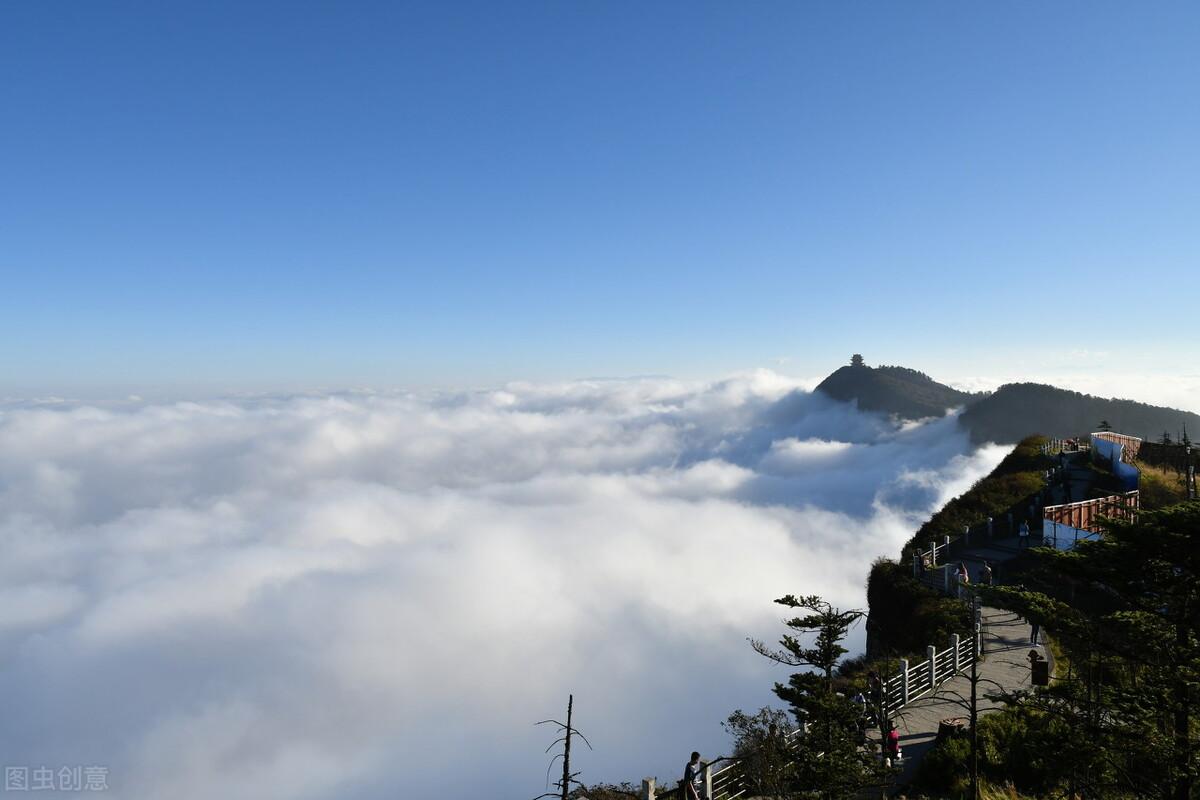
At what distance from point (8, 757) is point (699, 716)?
13737 cm

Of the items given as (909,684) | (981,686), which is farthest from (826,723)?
(981,686)

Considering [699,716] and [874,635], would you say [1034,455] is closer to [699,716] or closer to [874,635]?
[874,635]

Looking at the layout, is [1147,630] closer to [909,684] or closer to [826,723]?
[826,723]

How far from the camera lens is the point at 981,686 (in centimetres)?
1591

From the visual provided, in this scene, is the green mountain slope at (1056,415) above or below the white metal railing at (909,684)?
above

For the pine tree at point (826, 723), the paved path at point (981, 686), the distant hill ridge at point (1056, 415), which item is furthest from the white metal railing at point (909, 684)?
the distant hill ridge at point (1056, 415)

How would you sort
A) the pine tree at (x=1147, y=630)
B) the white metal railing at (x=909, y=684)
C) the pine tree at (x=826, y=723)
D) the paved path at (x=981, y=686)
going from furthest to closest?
the paved path at (x=981, y=686)
the white metal railing at (x=909, y=684)
the pine tree at (x=826, y=723)
the pine tree at (x=1147, y=630)

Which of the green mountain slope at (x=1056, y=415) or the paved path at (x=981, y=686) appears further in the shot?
the green mountain slope at (x=1056, y=415)

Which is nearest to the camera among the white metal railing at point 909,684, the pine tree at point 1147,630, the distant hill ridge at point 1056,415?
the pine tree at point 1147,630

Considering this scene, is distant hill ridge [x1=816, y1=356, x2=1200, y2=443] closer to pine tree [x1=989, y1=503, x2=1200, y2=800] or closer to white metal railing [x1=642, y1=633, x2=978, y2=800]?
white metal railing [x1=642, y1=633, x2=978, y2=800]

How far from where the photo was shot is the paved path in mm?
13125

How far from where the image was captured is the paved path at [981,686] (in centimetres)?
1312

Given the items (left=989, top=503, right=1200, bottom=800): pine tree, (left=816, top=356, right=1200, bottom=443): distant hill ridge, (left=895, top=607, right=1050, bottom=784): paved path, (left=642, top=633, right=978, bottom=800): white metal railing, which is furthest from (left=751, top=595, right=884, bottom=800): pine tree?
(left=816, top=356, right=1200, bottom=443): distant hill ridge

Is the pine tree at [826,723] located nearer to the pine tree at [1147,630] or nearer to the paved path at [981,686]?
the paved path at [981,686]
